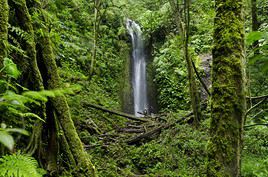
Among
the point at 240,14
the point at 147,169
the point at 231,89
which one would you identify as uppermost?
the point at 240,14

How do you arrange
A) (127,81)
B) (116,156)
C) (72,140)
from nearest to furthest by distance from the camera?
(72,140), (116,156), (127,81)

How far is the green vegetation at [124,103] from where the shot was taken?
6.97 ft

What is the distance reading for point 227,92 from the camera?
2.77 meters

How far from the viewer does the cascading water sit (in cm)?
1433

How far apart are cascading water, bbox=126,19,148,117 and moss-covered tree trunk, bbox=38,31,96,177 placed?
10.4 meters

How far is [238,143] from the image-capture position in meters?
2.72

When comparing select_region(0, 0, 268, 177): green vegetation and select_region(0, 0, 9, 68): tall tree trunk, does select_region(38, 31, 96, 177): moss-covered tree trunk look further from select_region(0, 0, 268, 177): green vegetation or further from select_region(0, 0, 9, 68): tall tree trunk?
select_region(0, 0, 9, 68): tall tree trunk

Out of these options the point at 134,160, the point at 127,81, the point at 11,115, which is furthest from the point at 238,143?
the point at 127,81

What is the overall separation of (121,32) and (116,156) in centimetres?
957

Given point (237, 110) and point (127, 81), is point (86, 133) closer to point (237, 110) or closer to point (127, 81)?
point (237, 110)

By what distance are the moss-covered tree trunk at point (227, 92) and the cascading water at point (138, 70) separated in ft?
35.2

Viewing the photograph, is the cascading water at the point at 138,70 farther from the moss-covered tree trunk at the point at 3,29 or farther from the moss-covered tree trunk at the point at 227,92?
the moss-covered tree trunk at the point at 3,29

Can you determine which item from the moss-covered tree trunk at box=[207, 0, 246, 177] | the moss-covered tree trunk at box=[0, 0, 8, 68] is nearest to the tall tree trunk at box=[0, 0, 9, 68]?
the moss-covered tree trunk at box=[0, 0, 8, 68]

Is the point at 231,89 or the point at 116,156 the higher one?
the point at 231,89
